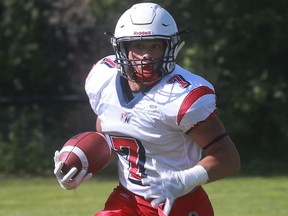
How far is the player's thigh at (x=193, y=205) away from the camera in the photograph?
415 cm

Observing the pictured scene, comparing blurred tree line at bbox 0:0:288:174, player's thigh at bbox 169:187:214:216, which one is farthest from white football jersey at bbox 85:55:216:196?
blurred tree line at bbox 0:0:288:174

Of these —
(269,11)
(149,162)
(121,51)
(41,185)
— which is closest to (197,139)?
(149,162)

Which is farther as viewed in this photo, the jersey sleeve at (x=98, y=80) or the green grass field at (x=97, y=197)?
the green grass field at (x=97, y=197)

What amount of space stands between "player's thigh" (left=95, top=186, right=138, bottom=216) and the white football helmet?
1.94 ft

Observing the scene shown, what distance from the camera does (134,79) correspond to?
411 centimetres

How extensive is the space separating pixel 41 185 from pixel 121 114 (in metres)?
7.09

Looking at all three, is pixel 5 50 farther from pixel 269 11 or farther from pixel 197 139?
pixel 197 139

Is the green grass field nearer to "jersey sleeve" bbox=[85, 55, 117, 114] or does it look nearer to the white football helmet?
"jersey sleeve" bbox=[85, 55, 117, 114]

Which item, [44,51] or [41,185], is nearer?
[41,185]

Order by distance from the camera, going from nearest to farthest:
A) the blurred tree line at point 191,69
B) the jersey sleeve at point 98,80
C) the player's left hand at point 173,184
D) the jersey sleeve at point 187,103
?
the player's left hand at point 173,184 → the jersey sleeve at point 187,103 → the jersey sleeve at point 98,80 → the blurred tree line at point 191,69

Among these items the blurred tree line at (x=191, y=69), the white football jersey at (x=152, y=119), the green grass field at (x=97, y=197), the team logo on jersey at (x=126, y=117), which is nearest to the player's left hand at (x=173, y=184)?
the white football jersey at (x=152, y=119)

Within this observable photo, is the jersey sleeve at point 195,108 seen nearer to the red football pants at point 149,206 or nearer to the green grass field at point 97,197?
the red football pants at point 149,206

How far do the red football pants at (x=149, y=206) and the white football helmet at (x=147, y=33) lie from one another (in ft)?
1.95

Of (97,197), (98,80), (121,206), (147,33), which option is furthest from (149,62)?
(97,197)
